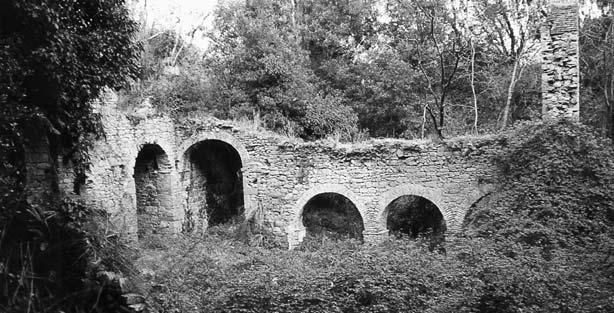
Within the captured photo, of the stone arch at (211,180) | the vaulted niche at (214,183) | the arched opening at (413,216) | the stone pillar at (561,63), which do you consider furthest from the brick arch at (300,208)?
the stone pillar at (561,63)

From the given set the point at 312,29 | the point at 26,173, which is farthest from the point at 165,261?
the point at 312,29

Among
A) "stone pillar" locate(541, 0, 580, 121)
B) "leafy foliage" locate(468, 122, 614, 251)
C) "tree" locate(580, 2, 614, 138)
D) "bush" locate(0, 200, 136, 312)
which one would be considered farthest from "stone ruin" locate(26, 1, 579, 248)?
"tree" locate(580, 2, 614, 138)

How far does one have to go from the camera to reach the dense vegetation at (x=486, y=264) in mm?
6488

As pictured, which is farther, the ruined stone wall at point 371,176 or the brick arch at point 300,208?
the brick arch at point 300,208

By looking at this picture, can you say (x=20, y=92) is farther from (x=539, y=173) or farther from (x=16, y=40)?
(x=539, y=173)

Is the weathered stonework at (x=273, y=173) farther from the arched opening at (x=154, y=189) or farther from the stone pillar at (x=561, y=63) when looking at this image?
the stone pillar at (x=561, y=63)

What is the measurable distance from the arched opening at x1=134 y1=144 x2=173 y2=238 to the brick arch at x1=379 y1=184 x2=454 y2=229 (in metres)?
5.33

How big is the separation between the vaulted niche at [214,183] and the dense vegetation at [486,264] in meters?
2.87

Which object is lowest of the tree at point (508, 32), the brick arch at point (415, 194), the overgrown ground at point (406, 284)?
the overgrown ground at point (406, 284)

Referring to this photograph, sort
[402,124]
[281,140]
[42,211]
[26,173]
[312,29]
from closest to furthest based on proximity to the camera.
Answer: [42,211] → [26,173] → [281,140] → [402,124] → [312,29]

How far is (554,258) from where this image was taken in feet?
25.0

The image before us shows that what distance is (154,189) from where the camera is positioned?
13109 mm

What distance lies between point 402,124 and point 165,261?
1120cm

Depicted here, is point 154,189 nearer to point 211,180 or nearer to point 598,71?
point 211,180
